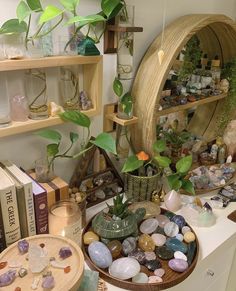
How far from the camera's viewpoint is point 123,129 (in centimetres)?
117

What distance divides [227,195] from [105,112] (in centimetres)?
58

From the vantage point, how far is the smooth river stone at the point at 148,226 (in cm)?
96

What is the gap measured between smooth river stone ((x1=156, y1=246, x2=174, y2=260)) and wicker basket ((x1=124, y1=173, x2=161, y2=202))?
234mm

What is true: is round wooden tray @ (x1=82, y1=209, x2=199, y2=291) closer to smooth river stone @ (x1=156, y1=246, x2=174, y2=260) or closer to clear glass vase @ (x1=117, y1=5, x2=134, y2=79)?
smooth river stone @ (x1=156, y1=246, x2=174, y2=260)

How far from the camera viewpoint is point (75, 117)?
877mm

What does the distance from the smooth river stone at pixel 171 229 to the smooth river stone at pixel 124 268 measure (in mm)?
173

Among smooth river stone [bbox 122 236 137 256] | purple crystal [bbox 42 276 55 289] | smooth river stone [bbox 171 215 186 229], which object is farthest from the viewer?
smooth river stone [bbox 171 215 186 229]

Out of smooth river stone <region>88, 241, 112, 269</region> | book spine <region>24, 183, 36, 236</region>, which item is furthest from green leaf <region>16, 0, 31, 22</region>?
smooth river stone <region>88, 241, 112, 269</region>

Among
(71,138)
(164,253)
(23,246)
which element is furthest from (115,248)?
(71,138)

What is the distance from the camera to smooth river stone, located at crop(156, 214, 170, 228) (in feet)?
3.28

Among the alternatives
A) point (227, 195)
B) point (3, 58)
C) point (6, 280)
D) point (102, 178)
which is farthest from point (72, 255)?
point (227, 195)

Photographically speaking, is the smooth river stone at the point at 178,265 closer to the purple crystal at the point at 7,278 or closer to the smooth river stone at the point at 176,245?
the smooth river stone at the point at 176,245

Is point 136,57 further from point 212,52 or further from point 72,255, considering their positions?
point 72,255

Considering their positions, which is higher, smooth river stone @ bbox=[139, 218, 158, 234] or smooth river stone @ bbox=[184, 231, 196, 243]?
smooth river stone @ bbox=[139, 218, 158, 234]
